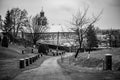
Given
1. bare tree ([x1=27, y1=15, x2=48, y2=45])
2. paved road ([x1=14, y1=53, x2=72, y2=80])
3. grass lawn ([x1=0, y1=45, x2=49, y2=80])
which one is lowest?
grass lawn ([x1=0, y1=45, x2=49, y2=80])

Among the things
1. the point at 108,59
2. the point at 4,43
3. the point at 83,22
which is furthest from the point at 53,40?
the point at 108,59

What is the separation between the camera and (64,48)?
70312 millimetres

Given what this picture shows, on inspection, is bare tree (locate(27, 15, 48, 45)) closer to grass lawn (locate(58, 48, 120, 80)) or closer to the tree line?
the tree line

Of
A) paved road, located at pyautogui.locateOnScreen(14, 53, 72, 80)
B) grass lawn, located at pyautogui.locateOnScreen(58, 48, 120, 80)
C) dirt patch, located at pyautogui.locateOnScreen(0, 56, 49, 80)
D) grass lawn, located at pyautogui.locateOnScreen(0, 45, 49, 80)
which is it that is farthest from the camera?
grass lawn, located at pyautogui.locateOnScreen(0, 45, 49, 80)

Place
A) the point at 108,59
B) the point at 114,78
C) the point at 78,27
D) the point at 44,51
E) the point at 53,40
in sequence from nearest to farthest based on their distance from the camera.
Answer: the point at 114,78 < the point at 108,59 < the point at 78,27 < the point at 44,51 < the point at 53,40

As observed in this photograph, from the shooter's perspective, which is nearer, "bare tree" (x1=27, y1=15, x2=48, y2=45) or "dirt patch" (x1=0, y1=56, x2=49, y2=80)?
"dirt patch" (x1=0, y1=56, x2=49, y2=80)

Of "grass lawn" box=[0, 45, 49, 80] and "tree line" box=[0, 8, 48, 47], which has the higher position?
"tree line" box=[0, 8, 48, 47]

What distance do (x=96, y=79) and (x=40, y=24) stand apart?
195ft

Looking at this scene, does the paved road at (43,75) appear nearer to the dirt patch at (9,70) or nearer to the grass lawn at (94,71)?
the grass lawn at (94,71)

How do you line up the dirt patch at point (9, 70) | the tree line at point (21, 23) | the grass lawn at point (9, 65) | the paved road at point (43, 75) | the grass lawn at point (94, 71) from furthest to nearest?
the tree line at point (21, 23) → the grass lawn at point (9, 65) → the dirt patch at point (9, 70) → the paved road at point (43, 75) → the grass lawn at point (94, 71)

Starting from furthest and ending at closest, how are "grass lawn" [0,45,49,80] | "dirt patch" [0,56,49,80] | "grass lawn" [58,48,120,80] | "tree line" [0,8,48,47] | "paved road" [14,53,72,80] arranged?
1. "tree line" [0,8,48,47]
2. "grass lawn" [0,45,49,80]
3. "dirt patch" [0,56,49,80]
4. "paved road" [14,53,72,80]
5. "grass lawn" [58,48,120,80]

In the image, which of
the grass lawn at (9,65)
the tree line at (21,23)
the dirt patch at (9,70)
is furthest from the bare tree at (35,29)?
the dirt patch at (9,70)

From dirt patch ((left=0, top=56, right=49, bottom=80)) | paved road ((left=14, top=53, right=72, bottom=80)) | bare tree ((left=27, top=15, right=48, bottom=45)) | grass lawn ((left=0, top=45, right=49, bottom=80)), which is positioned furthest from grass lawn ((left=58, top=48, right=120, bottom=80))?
bare tree ((left=27, top=15, right=48, bottom=45))

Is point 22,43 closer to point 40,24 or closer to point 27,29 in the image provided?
point 27,29
